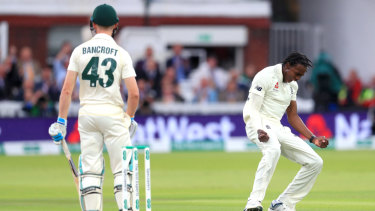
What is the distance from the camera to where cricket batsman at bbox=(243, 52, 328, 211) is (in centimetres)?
802

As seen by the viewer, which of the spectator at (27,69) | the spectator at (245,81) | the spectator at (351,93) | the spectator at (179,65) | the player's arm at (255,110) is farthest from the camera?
the spectator at (351,93)

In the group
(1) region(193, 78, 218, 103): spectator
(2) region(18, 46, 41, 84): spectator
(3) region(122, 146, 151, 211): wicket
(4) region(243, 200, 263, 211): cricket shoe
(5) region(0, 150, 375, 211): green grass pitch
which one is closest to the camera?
(3) region(122, 146, 151, 211): wicket

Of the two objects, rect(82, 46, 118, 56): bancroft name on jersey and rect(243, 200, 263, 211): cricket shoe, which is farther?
rect(243, 200, 263, 211): cricket shoe

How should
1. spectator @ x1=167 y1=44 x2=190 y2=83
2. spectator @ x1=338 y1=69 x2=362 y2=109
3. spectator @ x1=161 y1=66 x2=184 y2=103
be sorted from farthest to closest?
spectator @ x1=338 y1=69 x2=362 y2=109 → spectator @ x1=167 y1=44 x2=190 y2=83 → spectator @ x1=161 y1=66 x2=184 y2=103

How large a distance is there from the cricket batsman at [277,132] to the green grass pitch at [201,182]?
0.83m

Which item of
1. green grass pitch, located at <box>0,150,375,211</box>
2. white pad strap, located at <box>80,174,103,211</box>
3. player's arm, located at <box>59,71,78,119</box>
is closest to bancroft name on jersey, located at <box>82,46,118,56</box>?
player's arm, located at <box>59,71,78,119</box>

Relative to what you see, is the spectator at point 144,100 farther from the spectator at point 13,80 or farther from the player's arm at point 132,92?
the player's arm at point 132,92

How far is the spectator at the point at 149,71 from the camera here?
58.8ft

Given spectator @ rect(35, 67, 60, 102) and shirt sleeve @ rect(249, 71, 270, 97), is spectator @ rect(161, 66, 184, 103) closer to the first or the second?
spectator @ rect(35, 67, 60, 102)

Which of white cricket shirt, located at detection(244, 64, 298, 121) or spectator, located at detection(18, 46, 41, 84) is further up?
white cricket shirt, located at detection(244, 64, 298, 121)

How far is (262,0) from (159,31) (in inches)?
113

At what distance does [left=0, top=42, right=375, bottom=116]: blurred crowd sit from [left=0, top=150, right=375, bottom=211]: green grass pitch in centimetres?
134

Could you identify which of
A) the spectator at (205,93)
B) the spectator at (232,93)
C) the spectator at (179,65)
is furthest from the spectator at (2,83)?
the spectator at (232,93)

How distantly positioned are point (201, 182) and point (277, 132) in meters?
4.29
